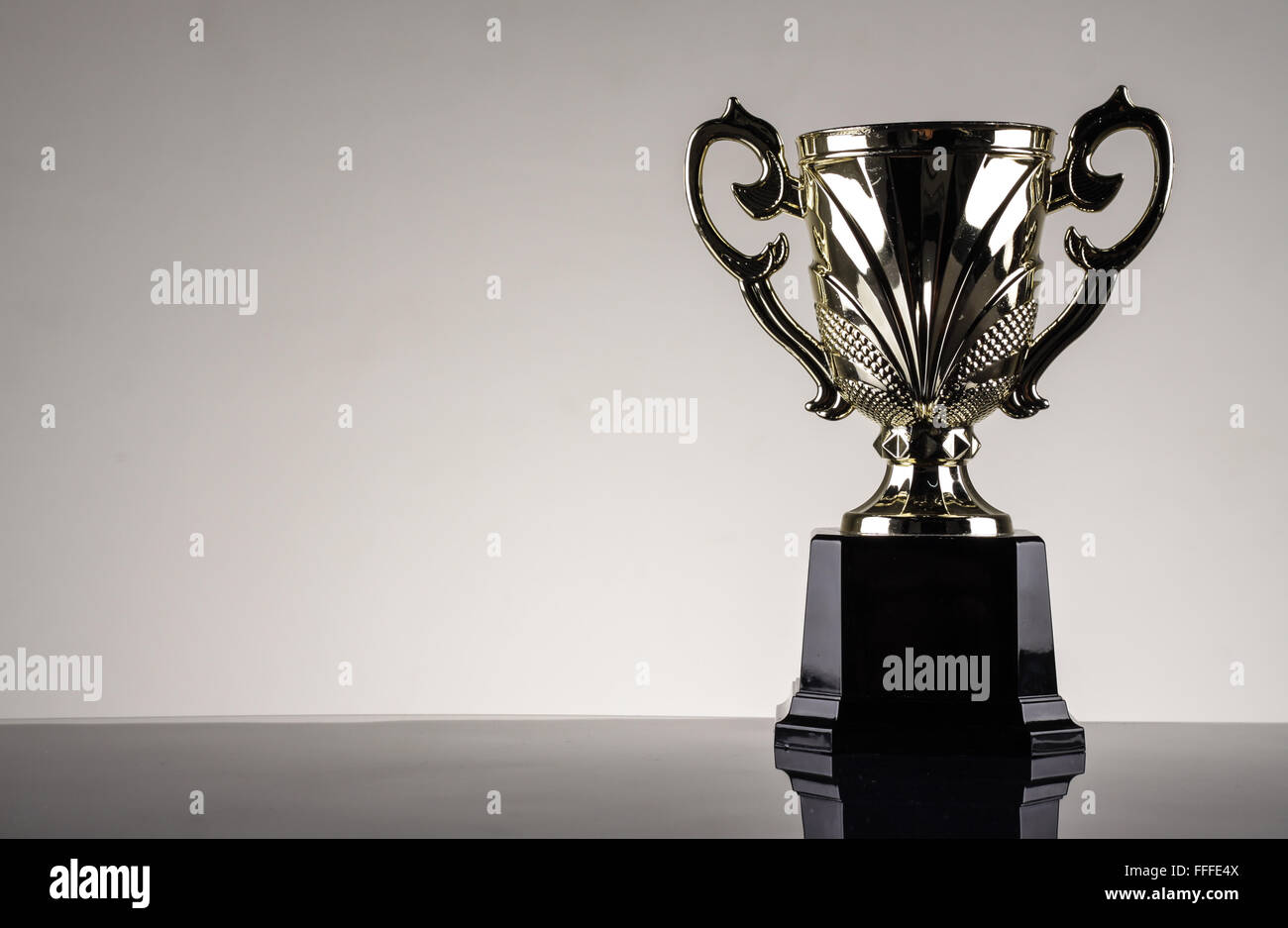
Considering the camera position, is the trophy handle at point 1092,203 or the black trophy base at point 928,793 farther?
the trophy handle at point 1092,203

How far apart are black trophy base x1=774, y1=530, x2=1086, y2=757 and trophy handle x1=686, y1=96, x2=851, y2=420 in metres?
0.15

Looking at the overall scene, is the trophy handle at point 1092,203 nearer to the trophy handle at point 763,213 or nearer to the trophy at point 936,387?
the trophy at point 936,387

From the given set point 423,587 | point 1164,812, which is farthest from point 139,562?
point 1164,812

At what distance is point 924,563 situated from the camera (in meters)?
0.98

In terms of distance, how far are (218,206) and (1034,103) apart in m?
1.14

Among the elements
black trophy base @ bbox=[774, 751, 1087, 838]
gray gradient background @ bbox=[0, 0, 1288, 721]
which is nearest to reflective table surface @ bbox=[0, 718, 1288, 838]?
black trophy base @ bbox=[774, 751, 1087, 838]

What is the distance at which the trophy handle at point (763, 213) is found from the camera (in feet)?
3.41

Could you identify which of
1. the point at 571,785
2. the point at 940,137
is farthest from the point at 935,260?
the point at 571,785

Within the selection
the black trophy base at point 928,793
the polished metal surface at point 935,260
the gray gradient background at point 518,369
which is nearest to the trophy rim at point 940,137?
the polished metal surface at point 935,260

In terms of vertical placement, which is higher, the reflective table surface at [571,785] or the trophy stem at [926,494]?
the trophy stem at [926,494]

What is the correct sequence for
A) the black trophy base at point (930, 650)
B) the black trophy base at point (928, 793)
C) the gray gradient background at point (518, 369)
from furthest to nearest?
the gray gradient background at point (518, 369) → the black trophy base at point (930, 650) → the black trophy base at point (928, 793)

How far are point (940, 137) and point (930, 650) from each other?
1.20ft

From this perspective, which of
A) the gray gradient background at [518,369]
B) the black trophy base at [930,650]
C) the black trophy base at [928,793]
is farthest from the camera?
the gray gradient background at [518,369]

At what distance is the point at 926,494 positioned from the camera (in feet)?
3.33
